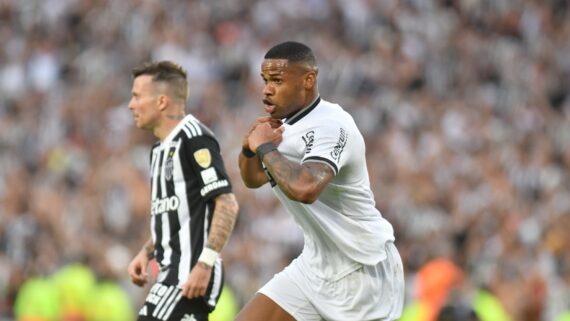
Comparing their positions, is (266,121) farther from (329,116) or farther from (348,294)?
(348,294)

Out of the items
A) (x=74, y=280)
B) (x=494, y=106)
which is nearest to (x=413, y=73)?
(x=494, y=106)

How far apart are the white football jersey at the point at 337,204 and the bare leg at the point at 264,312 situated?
0.27 metres

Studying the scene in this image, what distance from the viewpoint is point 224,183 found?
24.0 ft

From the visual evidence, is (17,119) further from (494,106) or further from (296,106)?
(296,106)

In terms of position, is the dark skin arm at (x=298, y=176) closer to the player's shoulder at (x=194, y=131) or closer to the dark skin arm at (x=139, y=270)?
the player's shoulder at (x=194, y=131)

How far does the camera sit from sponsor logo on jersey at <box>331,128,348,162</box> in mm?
6188

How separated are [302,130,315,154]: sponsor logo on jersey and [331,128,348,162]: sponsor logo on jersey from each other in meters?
0.12

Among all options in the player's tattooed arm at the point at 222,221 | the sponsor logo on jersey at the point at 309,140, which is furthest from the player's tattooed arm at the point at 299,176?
the player's tattooed arm at the point at 222,221

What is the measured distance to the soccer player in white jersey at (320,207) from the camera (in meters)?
6.28

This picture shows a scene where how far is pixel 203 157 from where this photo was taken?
7.40 metres

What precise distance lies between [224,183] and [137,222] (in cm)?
786

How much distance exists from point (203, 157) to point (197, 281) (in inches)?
28.6

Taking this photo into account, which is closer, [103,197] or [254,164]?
[254,164]

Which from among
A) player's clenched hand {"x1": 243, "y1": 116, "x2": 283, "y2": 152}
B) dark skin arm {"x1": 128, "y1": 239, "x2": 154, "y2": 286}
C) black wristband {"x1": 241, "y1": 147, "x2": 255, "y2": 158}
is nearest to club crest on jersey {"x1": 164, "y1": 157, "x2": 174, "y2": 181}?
dark skin arm {"x1": 128, "y1": 239, "x2": 154, "y2": 286}
